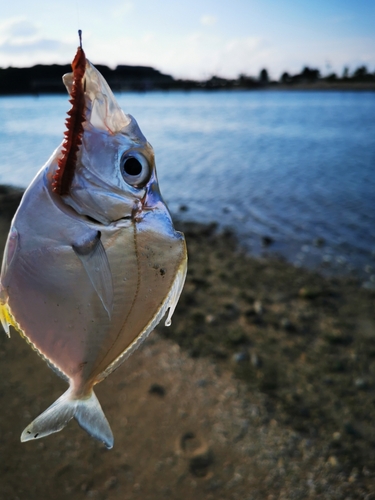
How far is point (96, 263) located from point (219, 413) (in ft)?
12.1

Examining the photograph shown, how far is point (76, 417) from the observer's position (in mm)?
1539

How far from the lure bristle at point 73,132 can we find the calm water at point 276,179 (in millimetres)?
8042

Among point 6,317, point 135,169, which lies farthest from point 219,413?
point 135,169

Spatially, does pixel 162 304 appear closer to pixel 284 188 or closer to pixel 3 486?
pixel 3 486

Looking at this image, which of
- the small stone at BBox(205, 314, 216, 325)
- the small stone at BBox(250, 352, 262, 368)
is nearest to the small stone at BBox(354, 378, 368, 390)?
the small stone at BBox(250, 352, 262, 368)

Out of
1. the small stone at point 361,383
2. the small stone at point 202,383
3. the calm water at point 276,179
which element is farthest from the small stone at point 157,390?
the calm water at point 276,179

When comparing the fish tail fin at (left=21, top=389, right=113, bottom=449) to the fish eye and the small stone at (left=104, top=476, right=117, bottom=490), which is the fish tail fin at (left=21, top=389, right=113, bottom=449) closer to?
the fish eye

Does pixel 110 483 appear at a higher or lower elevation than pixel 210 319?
lower

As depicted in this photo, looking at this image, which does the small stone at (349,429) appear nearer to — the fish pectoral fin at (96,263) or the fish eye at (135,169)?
the fish pectoral fin at (96,263)

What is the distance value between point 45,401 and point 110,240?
3.83m

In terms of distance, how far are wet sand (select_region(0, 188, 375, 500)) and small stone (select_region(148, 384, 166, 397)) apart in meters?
0.01

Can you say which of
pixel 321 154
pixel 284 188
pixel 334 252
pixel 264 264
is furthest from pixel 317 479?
pixel 321 154

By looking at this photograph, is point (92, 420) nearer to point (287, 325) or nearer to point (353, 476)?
point (353, 476)

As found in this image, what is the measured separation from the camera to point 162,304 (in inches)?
59.7
